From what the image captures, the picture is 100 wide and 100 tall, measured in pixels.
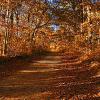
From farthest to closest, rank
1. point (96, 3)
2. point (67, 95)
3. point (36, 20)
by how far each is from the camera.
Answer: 1. point (36, 20)
2. point (96, 3)
3. point (67, 95)

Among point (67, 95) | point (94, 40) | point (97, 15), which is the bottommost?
point (67, 95)

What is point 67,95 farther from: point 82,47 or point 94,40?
point 82,47

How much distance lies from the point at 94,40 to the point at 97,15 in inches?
136

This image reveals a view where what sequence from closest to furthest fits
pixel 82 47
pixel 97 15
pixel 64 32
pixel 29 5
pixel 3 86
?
pixel 3 86
pixel 97 15
pixel 82 47
pixel 29 5
pixel 64 32

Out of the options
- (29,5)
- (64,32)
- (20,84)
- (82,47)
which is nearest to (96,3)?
(82,47)

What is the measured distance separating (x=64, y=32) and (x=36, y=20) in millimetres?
10798

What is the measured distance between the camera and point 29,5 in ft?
138

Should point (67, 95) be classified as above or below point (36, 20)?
below

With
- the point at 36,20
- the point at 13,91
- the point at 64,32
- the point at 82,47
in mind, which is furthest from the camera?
the point at 64,32

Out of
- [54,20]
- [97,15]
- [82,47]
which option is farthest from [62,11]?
[97,15]

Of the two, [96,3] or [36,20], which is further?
[36,20]

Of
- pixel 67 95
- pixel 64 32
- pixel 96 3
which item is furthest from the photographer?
pixel 64 32

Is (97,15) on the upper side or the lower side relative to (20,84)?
upper

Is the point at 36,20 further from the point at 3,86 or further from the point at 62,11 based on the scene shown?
the point at 3,86
